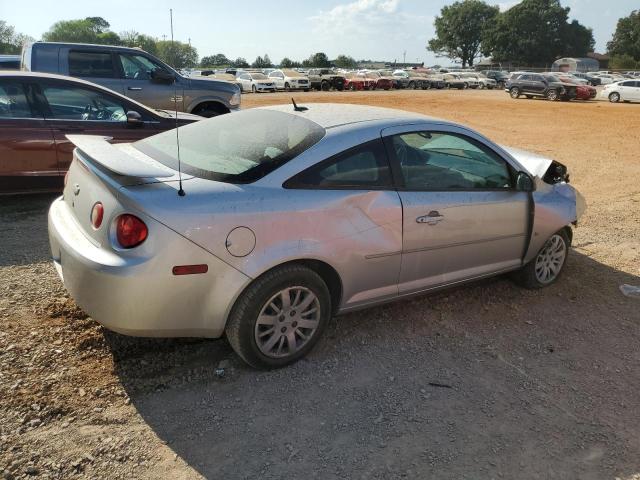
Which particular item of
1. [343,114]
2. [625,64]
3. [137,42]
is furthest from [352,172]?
[625,64]

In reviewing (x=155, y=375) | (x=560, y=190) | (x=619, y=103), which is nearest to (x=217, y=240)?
(x=155, y=375)

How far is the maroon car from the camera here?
5.74 m

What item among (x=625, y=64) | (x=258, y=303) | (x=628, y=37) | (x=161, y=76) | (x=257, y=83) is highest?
(x=628, y=37)

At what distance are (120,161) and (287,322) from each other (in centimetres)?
133

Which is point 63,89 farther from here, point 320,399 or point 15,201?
point 320,399

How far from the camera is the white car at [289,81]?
132 ft

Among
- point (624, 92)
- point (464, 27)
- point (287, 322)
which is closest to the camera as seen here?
point (287, 322)

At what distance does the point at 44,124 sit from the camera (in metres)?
5.89

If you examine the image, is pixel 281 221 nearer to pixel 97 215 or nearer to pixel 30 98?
pixel 97 215

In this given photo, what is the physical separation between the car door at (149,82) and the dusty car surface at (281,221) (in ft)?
21.7

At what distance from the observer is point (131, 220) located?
109 inches

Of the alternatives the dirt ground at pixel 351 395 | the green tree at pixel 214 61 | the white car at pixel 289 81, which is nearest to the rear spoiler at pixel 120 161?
the dirt ground at pixel 351 395

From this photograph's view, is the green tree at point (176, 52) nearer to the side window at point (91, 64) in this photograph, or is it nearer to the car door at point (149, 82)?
the car door at point (149, 82)

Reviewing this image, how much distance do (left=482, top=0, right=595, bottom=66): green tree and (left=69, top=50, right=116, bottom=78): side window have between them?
321 ft
